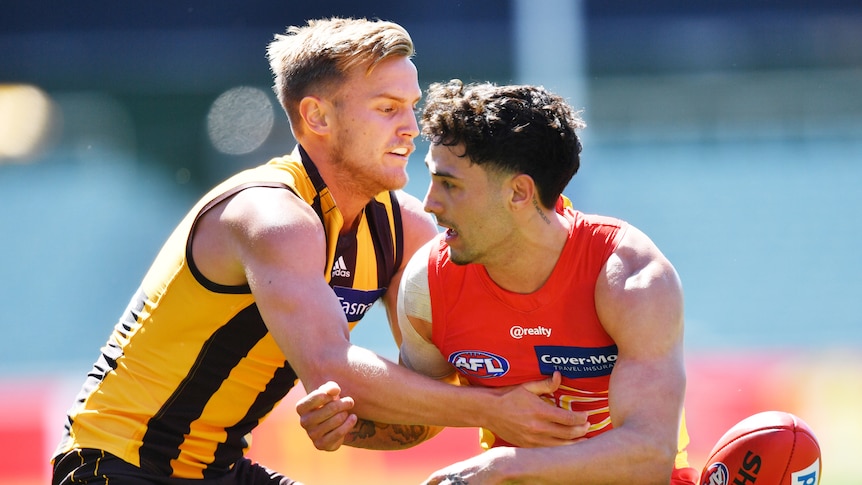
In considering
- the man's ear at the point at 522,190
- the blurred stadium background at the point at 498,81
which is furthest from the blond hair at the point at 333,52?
the blurred stadium background at the point at 498,81

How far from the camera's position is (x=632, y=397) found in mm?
3135

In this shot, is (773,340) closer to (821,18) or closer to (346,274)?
(821,18)

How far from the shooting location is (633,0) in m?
12.4

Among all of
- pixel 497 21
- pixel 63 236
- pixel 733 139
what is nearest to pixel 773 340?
pixel 733 139

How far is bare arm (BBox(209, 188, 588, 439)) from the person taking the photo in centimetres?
315

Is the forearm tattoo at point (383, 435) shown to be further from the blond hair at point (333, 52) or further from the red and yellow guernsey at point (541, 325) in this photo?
the blond hair at point (333, 52)

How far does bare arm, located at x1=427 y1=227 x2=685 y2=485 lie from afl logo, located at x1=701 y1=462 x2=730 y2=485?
36 cm

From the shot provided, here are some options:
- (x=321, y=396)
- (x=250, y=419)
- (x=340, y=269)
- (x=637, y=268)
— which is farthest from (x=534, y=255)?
(x=250, y=419)

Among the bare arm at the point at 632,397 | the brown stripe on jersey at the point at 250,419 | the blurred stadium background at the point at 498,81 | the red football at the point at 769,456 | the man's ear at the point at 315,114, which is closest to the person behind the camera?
the bare arm at the point at 632,397

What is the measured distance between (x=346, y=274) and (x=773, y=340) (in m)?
8.85

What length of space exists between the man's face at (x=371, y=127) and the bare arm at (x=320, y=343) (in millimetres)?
464

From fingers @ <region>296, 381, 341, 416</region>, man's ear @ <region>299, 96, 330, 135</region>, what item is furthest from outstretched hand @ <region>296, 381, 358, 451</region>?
man's ear @ <region>299, 96, 330, 135</region>

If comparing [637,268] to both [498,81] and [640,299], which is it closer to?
[640,299]

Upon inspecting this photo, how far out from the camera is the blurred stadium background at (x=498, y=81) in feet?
39.1
